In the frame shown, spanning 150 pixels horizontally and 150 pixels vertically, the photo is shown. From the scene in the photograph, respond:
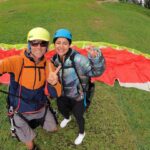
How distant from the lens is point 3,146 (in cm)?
695

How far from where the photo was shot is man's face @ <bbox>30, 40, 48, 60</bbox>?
5.23 m

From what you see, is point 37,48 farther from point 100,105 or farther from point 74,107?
point 100,105

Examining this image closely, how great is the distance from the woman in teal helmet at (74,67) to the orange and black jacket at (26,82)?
51 cm

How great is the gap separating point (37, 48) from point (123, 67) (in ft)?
21.0

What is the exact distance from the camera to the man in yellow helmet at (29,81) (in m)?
5.21

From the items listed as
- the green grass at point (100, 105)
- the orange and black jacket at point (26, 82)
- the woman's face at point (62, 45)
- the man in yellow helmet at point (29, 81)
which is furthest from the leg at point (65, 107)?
the woman's face at point (62, 45)

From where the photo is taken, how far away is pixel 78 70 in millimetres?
5879

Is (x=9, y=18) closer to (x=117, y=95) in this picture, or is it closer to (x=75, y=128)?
(x=117, y=95)

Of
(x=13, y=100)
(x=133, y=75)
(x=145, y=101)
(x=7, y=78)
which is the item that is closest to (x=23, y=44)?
(x=7, y=78)

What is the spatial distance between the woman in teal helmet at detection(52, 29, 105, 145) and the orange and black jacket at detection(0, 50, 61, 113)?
510 mm

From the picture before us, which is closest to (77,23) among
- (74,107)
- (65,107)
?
→ (65,107)

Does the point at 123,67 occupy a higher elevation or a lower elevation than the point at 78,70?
lower

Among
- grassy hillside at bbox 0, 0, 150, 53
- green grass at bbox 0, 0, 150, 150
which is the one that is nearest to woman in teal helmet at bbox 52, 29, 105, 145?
green grass at bbox 0, 0, 150, 150

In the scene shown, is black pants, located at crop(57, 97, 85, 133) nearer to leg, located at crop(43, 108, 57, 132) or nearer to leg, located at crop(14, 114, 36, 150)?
leg, located at crop(43, 108, 57, 132)
